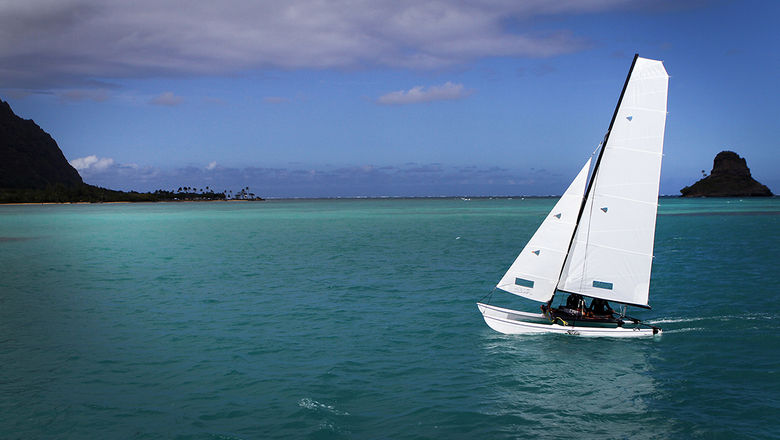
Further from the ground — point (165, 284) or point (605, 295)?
point (605, 295)

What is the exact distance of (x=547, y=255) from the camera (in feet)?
76.6

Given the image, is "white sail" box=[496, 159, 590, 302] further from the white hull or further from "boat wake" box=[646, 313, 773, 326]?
"boat wake" box=[646, 313, 773, 326]

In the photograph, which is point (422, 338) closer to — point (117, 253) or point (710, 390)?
point (710, 390)

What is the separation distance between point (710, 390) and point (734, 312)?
13165mm

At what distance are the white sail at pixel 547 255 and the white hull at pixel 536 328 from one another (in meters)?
1.21

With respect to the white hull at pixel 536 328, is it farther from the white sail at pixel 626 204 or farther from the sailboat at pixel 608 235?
the white sail at pixel 626 204

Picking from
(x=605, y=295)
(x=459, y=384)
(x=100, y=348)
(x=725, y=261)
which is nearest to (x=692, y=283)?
(x=725, y=261)

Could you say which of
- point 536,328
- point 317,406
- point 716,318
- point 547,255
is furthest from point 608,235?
point 317,406

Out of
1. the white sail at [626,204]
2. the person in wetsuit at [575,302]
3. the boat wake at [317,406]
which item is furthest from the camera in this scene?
the person in wetsuit at [575,302]

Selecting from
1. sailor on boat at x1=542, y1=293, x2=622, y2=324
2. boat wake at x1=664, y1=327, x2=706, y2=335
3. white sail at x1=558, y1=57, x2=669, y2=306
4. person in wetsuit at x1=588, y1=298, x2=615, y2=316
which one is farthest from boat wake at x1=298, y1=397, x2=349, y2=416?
boat wake at x1=664, y1=327, x2=706, y2=335

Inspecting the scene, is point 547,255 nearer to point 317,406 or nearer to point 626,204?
point 626,204

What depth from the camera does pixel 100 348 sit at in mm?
22172

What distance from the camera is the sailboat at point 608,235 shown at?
70.6 feet

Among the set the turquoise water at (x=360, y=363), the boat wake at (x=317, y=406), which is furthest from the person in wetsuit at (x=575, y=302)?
the boat wake at (x=317, y=406)
